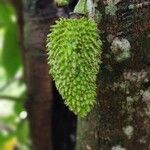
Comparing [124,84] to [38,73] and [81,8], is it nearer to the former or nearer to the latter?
[81,8]

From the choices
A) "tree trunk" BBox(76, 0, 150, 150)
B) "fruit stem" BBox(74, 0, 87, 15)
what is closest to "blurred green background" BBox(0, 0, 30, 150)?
"tree trunk" BBox(76, 0, 150, 150)

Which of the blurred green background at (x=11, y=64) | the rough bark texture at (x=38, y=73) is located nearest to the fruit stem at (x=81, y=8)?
the rough bark texture at (x=38, y=73)

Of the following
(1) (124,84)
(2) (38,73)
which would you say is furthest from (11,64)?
(1) (124,84)

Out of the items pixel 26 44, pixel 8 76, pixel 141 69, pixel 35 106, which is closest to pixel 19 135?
pixel 8 76

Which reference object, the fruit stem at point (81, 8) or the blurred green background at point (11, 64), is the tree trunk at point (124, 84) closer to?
the fruit stem at point (81, 8)

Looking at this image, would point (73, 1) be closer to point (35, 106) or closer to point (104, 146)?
point (104, 146)
